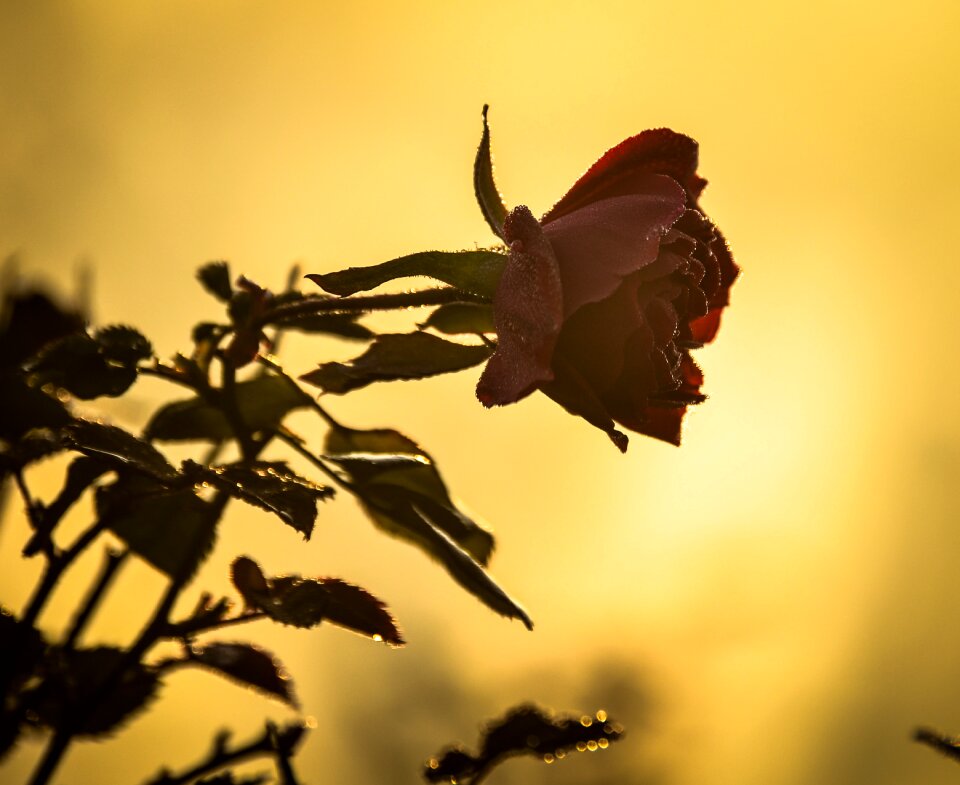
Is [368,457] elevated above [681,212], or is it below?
below

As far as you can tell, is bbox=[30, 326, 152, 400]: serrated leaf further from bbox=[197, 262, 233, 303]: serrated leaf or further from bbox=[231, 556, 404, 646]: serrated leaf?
bbox=[231, 556, 404, 646]: serrated leaf

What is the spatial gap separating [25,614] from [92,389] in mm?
182

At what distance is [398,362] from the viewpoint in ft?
2.76

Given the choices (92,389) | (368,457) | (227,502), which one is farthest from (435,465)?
(92,389)

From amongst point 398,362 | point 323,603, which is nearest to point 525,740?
point 323,603

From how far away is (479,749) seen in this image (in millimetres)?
881

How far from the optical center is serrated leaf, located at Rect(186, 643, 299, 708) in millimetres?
929

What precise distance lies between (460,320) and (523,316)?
144 mm

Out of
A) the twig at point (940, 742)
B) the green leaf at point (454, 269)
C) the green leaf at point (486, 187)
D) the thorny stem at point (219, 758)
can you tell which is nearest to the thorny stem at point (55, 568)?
the thorny stem at point (219, 758)

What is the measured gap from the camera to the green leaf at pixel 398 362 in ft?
2.73

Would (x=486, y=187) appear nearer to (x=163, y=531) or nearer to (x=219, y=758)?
(x=163, y=531)

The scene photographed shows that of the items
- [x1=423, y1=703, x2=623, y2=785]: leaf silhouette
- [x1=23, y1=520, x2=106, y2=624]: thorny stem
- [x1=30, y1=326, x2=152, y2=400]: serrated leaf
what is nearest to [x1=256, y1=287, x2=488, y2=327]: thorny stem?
[x1=30, y1=326, x2=152, y2=400]: serrated leaf

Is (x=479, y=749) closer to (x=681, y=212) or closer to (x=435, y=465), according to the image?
(x=435, y=465)

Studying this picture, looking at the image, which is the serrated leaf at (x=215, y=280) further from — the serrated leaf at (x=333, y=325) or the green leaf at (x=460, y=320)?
the green leaf at (x=460, y=320)
